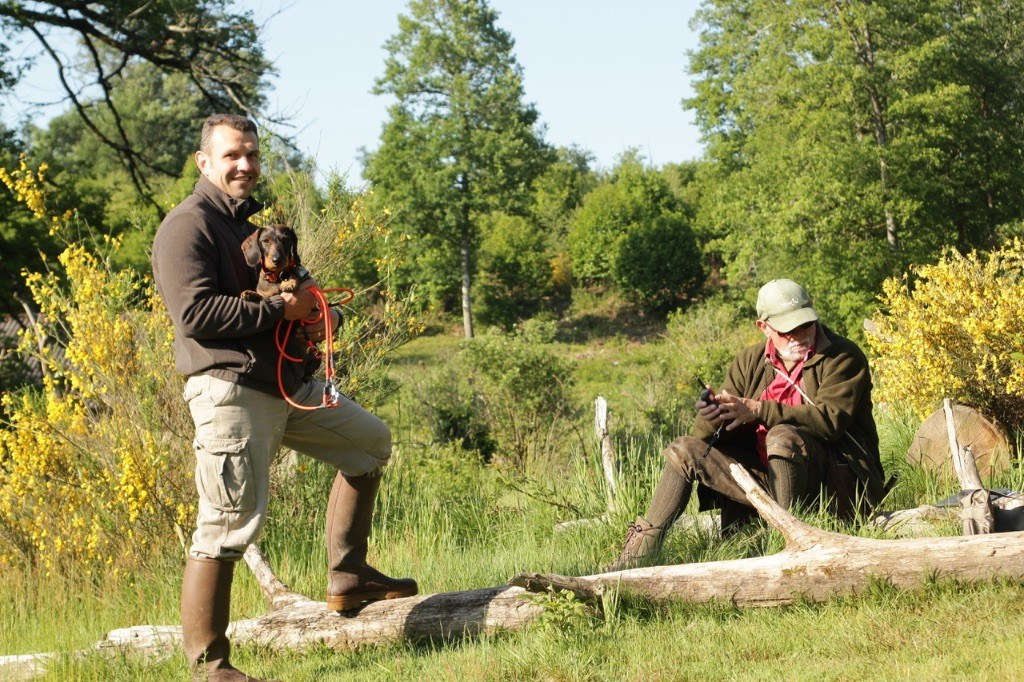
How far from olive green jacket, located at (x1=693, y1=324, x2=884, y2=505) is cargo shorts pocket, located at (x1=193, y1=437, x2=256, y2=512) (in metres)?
2.14

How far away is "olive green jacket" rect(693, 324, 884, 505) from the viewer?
4953mm

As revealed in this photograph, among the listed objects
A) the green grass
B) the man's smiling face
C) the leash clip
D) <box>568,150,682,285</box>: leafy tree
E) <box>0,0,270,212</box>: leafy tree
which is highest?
<box>568,150,682,285</box>: leafy tree

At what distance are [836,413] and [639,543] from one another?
104 cm

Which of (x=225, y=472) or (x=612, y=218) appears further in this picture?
(x=612, y=218)

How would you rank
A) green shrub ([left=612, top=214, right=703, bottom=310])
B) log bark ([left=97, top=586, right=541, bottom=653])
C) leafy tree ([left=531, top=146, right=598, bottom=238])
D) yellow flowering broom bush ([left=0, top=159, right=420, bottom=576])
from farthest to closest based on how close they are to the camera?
leafy tree ([left=531, top=146, right=598, bottom=238])
green shrub ([left=612, top=214, right=703, bottom=310])
yellow flowering broom bush ([left=0, top=159, right=420, bottom=576])
log bark ([left=97, top=586, right=541, bottom=653])

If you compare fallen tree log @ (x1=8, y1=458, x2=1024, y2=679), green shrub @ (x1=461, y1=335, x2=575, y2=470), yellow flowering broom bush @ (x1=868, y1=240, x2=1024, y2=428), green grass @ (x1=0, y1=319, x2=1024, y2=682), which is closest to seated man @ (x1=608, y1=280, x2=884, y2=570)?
green grass @ (x1=0, y1=319, x2=1024, y2=682)

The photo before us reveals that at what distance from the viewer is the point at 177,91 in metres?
61.1

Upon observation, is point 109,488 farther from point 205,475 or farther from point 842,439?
point 842,439

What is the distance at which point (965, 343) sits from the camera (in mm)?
8086

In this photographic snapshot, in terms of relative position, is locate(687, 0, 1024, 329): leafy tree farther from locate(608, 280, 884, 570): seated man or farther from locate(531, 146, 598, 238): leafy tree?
locate(608, 280, 884, 570): seated man

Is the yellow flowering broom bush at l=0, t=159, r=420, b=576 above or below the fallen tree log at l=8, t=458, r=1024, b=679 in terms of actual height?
above

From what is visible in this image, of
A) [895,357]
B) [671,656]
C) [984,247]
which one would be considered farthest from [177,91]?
[671,656]

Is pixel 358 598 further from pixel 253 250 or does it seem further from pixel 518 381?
pixel 518 381

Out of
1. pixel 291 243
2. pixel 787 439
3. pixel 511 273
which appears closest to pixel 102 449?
pixel 291 243
